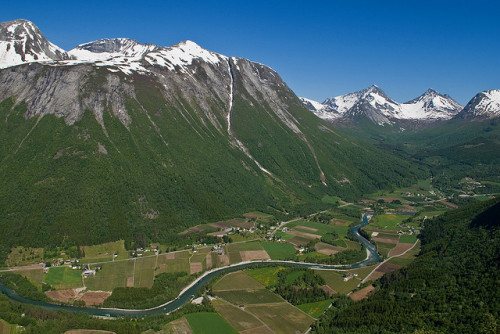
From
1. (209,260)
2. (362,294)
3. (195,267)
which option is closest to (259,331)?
(362,294)

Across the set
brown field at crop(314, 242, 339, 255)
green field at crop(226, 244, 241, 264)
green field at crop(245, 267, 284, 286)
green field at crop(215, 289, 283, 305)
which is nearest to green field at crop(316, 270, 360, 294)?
green field at crop(245, 267, 284, 286)

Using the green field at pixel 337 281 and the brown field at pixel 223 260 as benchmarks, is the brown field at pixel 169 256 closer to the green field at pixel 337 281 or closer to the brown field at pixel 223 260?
the brown field at pixel 223 260

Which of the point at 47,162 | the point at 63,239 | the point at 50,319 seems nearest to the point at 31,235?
the point at 63,239

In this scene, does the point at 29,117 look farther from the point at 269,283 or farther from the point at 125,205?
the point at 269,283

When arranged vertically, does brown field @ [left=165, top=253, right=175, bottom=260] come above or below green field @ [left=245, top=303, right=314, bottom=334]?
above

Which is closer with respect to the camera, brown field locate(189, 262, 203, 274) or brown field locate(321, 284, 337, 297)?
brown field locate(321, 284, 337, 297)

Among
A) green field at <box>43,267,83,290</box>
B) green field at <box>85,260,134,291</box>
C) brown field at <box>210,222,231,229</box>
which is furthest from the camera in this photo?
brown field at <box>210,222,231,229</box>

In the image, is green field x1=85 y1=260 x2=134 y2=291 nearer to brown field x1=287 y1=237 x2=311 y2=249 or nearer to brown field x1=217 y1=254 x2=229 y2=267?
brown field x1=217 y1=254 x2=229 y2=267

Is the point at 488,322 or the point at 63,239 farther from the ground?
the point at 63,239
